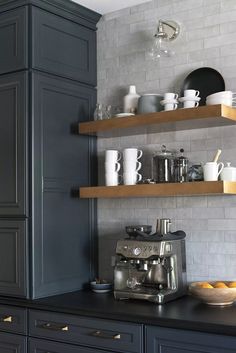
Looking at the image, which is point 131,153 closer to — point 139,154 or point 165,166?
point 139,154

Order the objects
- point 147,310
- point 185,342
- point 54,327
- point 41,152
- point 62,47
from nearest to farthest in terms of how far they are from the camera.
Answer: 1. point 185,342
2. point 147,310
3. point 54,327
4. point 41,152
5. point 62,47

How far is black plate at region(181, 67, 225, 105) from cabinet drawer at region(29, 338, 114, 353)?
1543mm

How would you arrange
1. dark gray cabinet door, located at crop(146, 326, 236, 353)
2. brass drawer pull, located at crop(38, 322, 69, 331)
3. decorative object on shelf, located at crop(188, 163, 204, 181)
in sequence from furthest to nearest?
decorative object on shelf, located at crop(188, 163, 204, 181), brass drawer pull, located at crop(38, 322, 69, 331), dark gray cabinet door, located at crop(146, 326, 236, 353)

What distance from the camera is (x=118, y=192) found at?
316 cm

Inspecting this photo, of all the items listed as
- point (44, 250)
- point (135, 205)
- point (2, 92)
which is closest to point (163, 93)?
point (135, 205)

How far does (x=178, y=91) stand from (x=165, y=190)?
2.17ft

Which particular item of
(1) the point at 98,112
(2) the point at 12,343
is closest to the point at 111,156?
(1) the point at 98,112

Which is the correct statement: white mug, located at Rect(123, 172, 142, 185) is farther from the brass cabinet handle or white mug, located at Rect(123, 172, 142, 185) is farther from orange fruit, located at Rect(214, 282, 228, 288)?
the brass cabinet handle

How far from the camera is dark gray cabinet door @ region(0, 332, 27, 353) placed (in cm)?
300

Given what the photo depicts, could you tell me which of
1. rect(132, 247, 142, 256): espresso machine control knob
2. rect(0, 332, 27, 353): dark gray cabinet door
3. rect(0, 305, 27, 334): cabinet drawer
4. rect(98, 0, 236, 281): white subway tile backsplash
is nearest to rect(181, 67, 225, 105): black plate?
rect(98, 0, 236, 281): white subway tile backsplash

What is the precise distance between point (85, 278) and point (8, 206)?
719 mm

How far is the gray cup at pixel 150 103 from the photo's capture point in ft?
10.3

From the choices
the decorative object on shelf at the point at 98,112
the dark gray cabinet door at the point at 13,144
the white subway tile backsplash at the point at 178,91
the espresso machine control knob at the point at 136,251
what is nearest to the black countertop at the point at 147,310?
the espresso machine control knob at the point at 136,251

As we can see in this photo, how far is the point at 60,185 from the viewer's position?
3252mm
